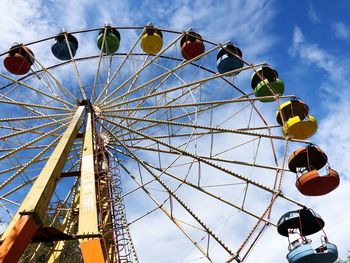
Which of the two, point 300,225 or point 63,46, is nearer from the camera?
point 300,225

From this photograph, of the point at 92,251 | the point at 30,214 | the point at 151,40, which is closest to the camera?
the point at 30,214

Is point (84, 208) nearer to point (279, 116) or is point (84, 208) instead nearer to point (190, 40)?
point (279, 116)

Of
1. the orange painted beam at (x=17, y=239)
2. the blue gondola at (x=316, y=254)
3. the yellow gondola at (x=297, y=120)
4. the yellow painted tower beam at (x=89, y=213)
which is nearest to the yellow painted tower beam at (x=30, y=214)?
the orange painted beam at (x=17, y=239)

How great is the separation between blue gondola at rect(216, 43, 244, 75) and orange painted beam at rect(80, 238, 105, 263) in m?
9.79

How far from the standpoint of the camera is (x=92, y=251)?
7.05m

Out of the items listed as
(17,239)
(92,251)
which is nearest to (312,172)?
(92,251)

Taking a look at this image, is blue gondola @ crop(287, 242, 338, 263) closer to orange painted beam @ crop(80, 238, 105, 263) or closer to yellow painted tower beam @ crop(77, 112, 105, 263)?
yellow painted tower beam @ crop(77, 112, 105, 263)

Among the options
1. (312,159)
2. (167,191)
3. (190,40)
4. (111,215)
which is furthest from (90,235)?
(190,40)

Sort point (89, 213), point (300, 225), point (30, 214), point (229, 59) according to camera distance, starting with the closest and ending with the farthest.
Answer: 1. point (30, 214)
2. point (89, 213)
3. point (300, 225)
4. point (229, 59)

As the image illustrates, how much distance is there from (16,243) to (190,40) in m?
11.6

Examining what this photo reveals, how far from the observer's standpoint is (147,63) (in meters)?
15.0

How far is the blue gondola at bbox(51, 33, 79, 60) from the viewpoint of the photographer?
632 inches

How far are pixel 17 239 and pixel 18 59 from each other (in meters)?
10.9

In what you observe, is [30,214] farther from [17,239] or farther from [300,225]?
[300,225]
